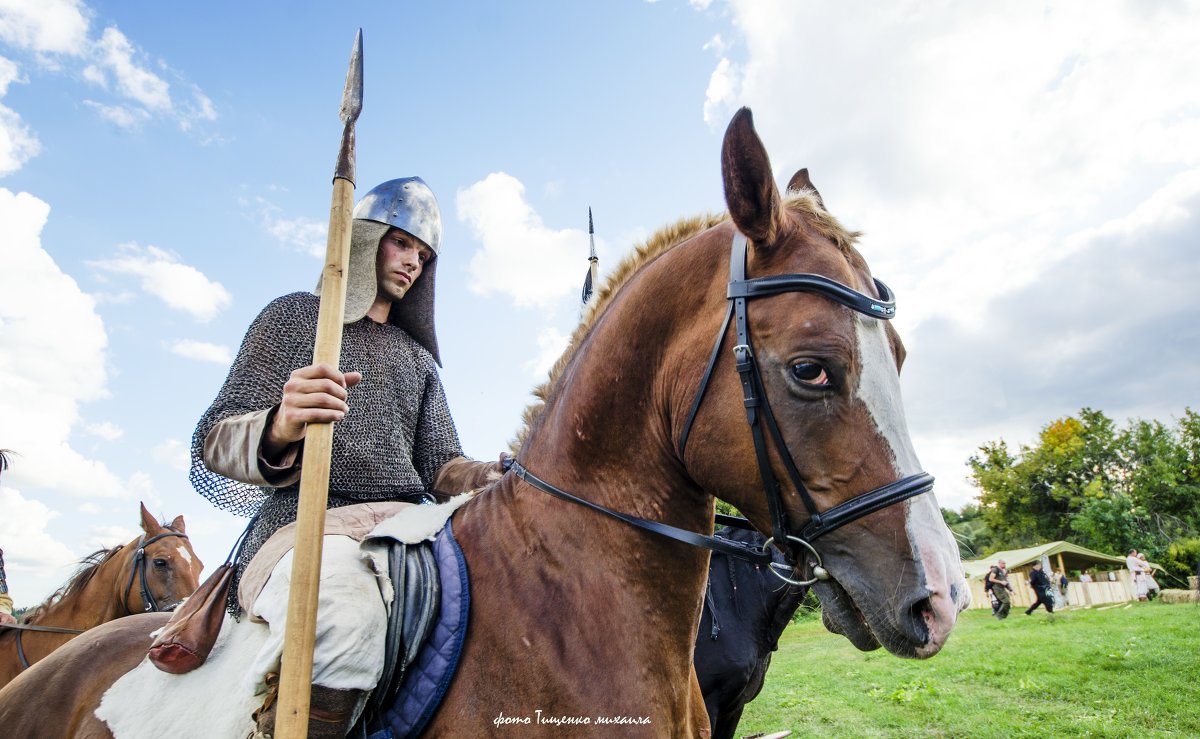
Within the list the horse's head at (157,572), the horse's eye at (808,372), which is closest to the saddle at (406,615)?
the horse's eye at (808,372)

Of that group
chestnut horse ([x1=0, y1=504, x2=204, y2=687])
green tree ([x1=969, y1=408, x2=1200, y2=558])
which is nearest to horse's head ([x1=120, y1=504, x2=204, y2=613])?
chestnut horse ([x1=0, y1=504, x2=204, y2=687])

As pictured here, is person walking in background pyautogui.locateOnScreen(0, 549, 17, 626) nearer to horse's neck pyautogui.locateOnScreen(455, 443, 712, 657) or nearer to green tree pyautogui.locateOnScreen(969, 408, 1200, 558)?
horse's neck pyautogui.locateOnScreen(455, 443, 712, 657)

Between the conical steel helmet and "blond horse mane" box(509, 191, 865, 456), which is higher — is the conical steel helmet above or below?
above

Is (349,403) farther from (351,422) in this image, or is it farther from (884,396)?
(884,396)

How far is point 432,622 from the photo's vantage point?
2.00 meters

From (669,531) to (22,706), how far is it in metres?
2.86

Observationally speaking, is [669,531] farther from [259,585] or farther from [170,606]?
[170,606]

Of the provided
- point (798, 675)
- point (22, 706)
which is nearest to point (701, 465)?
point (22, 706)

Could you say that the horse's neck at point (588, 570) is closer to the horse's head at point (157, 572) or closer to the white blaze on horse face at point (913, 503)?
the white blaze on horse face at point (913, 503)

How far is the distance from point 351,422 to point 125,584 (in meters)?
7.06

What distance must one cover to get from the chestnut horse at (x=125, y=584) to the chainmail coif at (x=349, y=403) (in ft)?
19.9

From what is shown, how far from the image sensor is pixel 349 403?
2799mm

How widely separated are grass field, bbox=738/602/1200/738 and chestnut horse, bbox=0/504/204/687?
800cm

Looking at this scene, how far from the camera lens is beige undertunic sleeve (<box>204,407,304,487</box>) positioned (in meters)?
2.22
